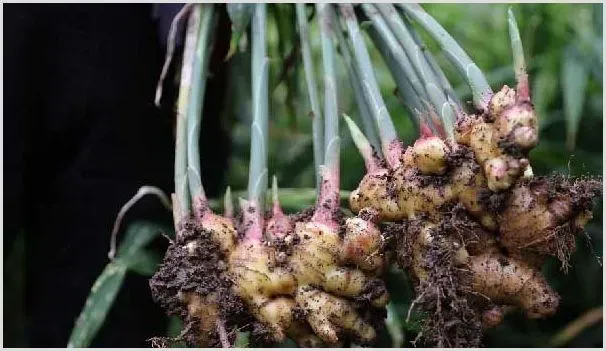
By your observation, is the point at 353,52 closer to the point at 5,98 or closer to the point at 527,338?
the point at 5,98

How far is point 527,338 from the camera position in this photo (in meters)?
1.18

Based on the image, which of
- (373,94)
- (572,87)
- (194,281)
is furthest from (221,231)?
(572,87)

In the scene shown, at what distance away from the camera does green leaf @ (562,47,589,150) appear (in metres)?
0.99

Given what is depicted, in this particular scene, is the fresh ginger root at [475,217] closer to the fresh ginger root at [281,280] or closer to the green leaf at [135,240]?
the fresh ginger root at [281,280]

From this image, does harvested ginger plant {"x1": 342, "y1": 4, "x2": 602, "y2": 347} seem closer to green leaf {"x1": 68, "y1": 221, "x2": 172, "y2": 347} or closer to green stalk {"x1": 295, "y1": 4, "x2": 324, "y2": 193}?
green stalk {"x1": 295, "y1": 4, "x2": 324, "y2": 193}

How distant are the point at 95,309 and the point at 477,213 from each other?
0.37 m

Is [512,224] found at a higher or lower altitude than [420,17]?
lower

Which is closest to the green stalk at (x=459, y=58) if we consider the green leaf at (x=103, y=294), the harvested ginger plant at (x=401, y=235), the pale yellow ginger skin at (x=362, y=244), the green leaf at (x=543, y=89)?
the harvested ginger plant at (x=401, y=235)

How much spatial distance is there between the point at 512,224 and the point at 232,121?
527 mm

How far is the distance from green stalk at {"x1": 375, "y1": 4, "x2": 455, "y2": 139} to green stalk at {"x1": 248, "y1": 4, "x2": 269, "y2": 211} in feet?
0.31

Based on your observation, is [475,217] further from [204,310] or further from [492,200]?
[204,310]

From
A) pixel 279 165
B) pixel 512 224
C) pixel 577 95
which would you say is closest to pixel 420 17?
pixel 512 224

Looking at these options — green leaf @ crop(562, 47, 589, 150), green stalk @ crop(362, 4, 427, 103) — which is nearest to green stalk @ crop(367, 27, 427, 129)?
green stalk @ crop(362, 4, 427, 103)

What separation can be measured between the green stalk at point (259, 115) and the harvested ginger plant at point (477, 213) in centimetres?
7
